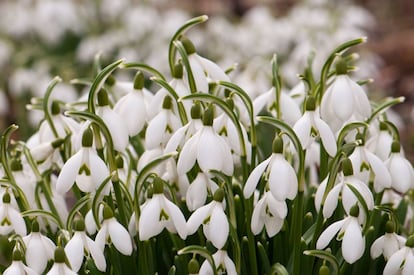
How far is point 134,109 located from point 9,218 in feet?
1.21

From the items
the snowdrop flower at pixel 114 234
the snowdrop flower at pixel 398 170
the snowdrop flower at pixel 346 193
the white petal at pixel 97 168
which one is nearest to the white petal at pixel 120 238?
the snowdrop flower at pixel 114 234

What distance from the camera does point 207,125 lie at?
169 centimetres

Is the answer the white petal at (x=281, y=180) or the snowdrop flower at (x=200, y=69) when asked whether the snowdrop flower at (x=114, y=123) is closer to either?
the snowdrop flower at (x=200, y=69)

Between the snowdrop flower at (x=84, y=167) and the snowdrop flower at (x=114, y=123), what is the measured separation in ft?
0.20

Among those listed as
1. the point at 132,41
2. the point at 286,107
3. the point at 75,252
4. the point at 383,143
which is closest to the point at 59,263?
the point at 75,252

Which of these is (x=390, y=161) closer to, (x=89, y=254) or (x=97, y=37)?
(x=89, y=254)

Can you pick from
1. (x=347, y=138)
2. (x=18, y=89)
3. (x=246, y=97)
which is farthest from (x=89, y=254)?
(x=18, y=89)

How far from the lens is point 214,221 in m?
1.67

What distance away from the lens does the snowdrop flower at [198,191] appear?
5.76 ft

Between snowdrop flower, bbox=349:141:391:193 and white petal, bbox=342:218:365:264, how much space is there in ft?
0.55

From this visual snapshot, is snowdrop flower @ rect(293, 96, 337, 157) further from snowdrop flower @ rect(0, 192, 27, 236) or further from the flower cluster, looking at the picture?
snowdrop flower @ rect(0, 192, 27, 236)

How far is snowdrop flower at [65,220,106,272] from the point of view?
167 centimetres

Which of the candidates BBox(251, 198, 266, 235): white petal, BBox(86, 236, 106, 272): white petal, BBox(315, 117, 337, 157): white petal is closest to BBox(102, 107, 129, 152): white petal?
BBox(86, 236, 106, 272): white petal

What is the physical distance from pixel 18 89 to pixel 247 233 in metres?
3.18
